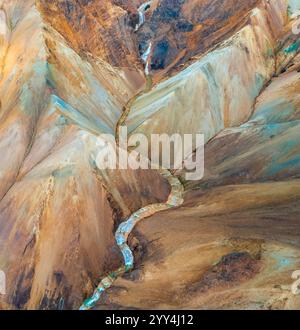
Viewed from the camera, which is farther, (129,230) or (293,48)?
(293,48)

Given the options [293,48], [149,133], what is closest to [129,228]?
[149,133]

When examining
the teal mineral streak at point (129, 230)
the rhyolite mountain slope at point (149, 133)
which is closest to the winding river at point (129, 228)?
the teal mineral streak at point (129, 230)

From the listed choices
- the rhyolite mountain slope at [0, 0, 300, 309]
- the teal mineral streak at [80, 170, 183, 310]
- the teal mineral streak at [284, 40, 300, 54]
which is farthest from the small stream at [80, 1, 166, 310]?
the teal mineral streak at [284, 40, 300, 54]

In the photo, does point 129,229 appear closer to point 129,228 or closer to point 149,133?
point 129,228

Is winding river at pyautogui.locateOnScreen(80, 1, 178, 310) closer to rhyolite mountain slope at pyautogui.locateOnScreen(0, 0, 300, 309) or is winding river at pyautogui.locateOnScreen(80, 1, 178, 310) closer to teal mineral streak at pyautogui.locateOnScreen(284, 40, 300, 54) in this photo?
rhyolite mountain slope at pyautogui.locateOnScreen(0, 0, 300, 309)

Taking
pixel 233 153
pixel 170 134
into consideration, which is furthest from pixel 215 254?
pixel 170 134

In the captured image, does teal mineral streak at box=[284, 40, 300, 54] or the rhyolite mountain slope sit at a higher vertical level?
the rhyolite mountain slope

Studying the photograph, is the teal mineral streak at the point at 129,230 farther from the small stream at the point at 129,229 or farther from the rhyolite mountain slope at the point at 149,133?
the rhyolite mountain slope at the point at 149,133
